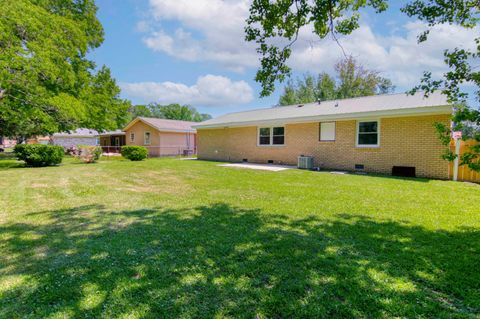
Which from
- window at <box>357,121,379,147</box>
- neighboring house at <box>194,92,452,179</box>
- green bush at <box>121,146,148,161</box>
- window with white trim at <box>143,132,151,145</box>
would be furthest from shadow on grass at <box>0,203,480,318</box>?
window with white trim at <box>143,132,151,145</box>

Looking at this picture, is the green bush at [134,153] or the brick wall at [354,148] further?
the green bush at [134,153]

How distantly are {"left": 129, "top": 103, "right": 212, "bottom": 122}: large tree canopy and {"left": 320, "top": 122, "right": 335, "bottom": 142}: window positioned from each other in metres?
50.0

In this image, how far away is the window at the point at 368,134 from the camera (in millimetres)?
11648

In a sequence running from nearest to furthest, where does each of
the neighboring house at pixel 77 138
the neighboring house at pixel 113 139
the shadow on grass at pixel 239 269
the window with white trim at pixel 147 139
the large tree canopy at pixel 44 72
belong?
1. the shadow on grass at pixel 239 269
2. the large tree canopy at pixel 44 72
3. the window with white trim at pixel 147 139
4. the neighboring house at pixel 113 139
5. the neighboring house at pixel 77 138

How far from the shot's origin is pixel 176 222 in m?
4.54

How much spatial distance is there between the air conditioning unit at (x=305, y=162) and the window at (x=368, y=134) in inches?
93.0

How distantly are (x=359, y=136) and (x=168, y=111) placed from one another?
181 ft

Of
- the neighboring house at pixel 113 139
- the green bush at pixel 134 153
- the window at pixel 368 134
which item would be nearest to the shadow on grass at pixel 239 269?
the window at pixel 368 134

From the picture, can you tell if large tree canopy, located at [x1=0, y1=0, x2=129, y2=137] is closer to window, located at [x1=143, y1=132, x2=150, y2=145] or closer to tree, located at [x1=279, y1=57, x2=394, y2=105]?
window, located at [x1=143, y1=132, x2=150, y2=145]

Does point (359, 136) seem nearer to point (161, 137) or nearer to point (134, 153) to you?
point (134, 153)

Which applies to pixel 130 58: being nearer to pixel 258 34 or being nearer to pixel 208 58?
pixel 208 58

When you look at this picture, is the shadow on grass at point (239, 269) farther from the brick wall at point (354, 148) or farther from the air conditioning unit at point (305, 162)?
the air conditioning unit at point (305, 162)

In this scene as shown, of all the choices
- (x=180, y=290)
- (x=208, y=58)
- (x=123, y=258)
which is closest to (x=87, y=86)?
(x=208, y=58)

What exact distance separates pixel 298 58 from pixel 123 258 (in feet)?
17.3
